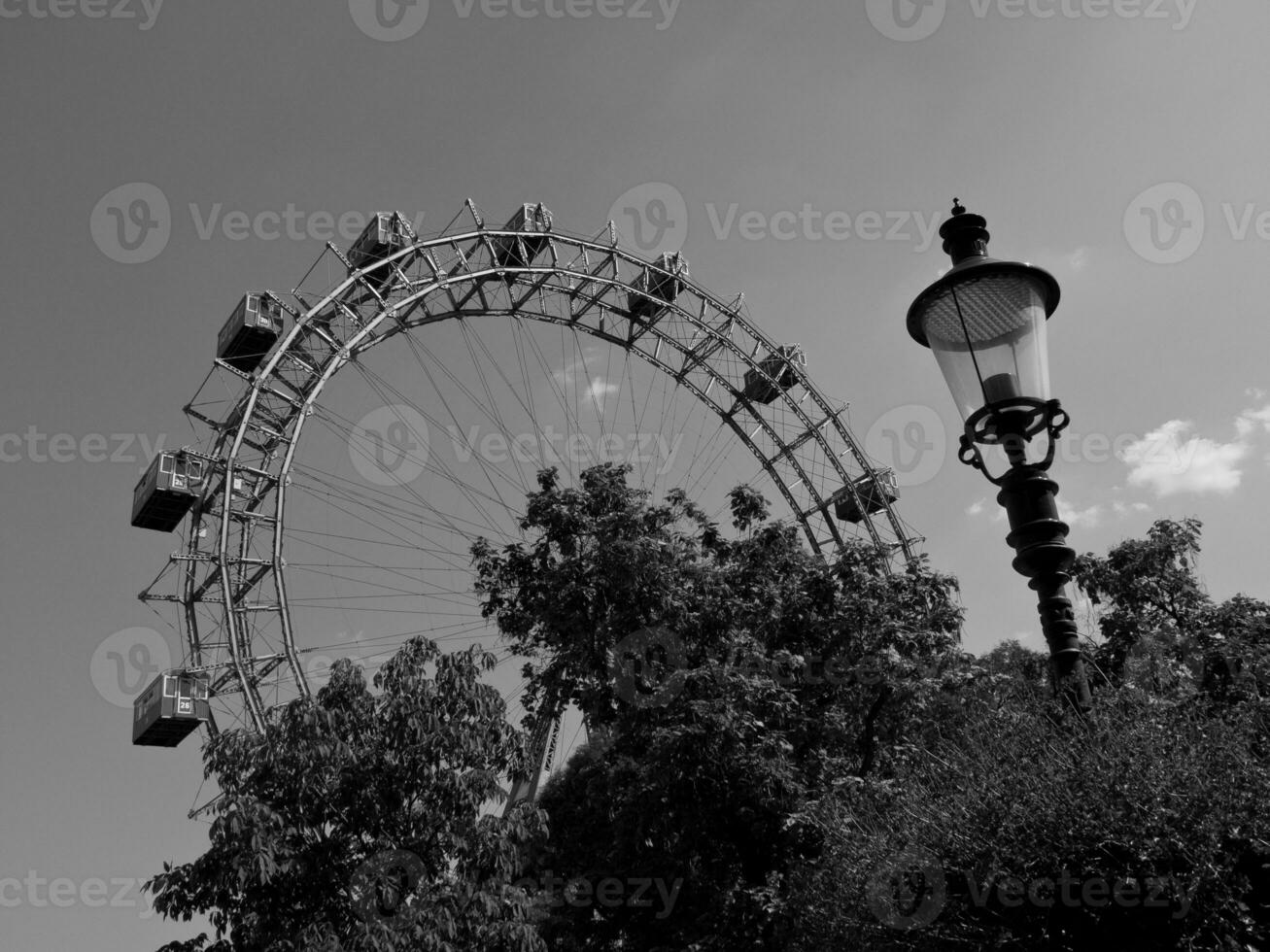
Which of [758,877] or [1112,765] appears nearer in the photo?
[1112,765]

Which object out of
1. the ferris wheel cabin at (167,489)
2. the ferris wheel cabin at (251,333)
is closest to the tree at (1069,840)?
the ferris wheel cabin at (167,489)

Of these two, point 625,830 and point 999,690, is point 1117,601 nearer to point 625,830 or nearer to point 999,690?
point 999,690

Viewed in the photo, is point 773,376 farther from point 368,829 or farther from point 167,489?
point 368,829

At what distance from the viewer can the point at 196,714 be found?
24484 mm

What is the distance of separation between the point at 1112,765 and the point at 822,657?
1069 centimetres

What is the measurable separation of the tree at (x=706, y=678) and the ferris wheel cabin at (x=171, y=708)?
318 inches

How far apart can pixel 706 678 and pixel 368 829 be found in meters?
6.54

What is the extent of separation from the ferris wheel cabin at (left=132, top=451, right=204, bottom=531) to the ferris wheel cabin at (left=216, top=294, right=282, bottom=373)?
2780 millimetres

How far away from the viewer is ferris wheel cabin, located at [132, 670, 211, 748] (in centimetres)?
2427

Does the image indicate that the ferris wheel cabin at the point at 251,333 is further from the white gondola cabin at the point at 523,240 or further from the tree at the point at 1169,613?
the tree at the point at 1169,613

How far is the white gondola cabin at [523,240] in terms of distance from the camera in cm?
3105

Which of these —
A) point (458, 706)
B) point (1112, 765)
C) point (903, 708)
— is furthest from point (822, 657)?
point (1112, 765)

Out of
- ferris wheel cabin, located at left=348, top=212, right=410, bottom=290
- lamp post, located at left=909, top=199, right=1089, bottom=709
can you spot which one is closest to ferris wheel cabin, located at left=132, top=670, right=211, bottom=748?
ferris wheel cabin, located at left=348, top=212, right=410, bottom=290

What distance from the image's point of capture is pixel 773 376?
3678 centimetres
